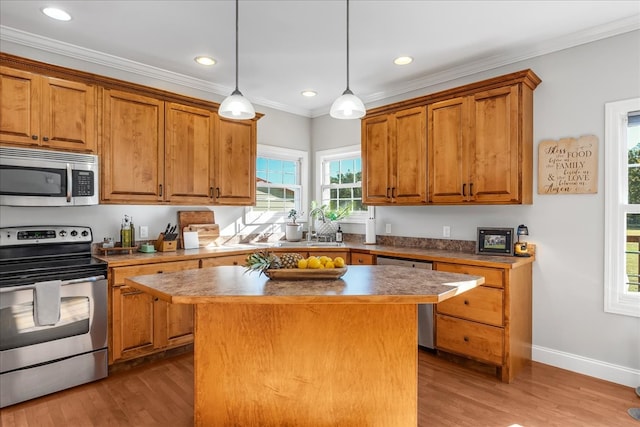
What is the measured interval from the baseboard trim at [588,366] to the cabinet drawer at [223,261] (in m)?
2.74

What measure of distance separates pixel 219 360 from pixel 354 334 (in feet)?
2.33

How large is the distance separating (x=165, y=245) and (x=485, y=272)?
113 inches

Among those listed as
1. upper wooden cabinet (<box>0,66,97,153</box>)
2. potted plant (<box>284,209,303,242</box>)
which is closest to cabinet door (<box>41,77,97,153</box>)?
A: upper wooden cabinet (<box>0,66,97,153</box>)

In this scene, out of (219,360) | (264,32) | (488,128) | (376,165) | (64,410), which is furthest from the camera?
(376,165)

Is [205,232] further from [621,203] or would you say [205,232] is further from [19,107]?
[621,203]

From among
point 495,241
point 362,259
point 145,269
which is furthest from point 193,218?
point 495,241

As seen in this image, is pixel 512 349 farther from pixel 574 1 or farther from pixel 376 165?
pixel 574 1

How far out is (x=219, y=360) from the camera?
197 centimetres

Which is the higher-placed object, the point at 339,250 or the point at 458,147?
the point at 458,147

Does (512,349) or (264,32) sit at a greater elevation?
(264,32)

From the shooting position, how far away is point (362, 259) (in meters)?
3.96

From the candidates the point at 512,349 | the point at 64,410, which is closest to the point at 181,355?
the point at 64,410

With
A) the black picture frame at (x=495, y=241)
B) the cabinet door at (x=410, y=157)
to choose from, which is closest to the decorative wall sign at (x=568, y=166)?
the black picture frame at (x=495, y=241)

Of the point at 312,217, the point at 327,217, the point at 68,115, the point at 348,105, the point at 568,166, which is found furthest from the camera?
the point at 312,217
